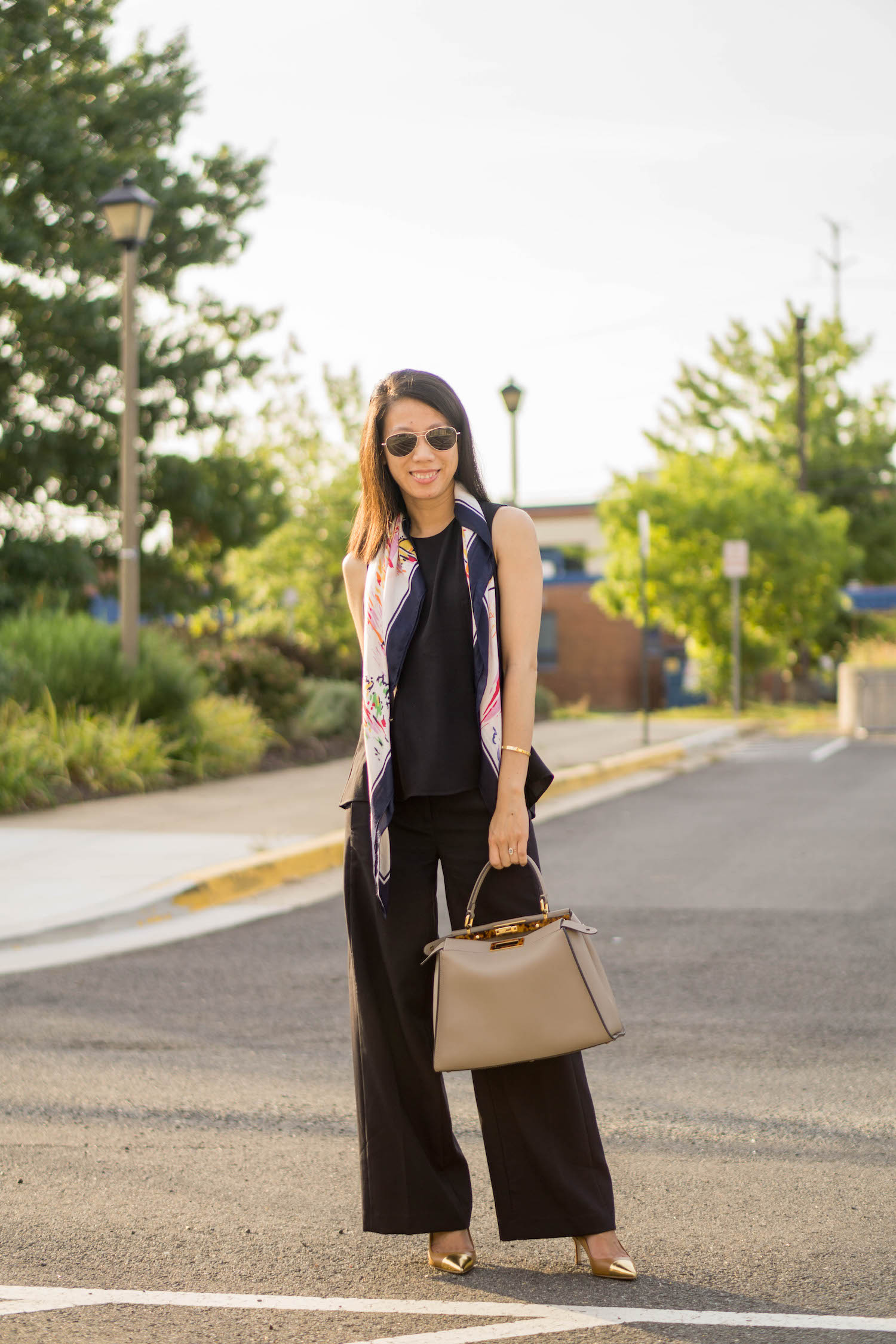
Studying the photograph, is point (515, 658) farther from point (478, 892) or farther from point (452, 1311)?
point (452, 1311)

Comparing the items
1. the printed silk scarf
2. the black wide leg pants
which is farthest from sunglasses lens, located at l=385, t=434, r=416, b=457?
the black wide leg pants

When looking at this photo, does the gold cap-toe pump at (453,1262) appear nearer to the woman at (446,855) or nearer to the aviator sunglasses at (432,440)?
the woman at (446,855)

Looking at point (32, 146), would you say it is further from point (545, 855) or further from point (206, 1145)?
point (206, 1145)

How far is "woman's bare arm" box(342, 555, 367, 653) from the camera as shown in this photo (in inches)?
134

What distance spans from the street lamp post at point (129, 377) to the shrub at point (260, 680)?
270 cm

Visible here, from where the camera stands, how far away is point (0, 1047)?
5.27 m

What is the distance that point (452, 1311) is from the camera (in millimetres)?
3064

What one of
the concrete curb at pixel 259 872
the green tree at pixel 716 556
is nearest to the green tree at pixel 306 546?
the green tree at pixel 716 556

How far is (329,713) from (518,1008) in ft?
47.1

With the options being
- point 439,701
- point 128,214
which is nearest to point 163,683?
point 128,214

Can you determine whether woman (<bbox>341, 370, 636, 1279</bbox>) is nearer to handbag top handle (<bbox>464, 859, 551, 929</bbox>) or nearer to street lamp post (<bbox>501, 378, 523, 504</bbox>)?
handbag top handle (<bbox>464, 859, 551, 929</bbox>)

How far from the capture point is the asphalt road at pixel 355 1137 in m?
3.18

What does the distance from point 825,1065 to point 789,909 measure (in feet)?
9.83

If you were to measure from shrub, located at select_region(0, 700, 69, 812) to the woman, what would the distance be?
8488 mm
